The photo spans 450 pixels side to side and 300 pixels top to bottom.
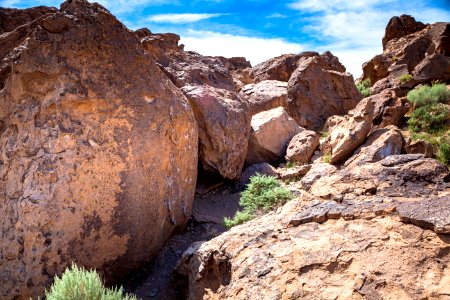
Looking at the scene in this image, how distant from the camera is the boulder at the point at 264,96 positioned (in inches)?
388

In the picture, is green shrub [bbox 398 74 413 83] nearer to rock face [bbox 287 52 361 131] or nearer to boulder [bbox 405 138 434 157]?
rock face [bbox 287 52 361 131]

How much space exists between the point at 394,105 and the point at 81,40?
712 centimetres

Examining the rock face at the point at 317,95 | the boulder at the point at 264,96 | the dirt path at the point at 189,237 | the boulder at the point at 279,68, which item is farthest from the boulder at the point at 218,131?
the boulder at the point at 279,68

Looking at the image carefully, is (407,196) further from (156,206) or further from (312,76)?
(312,76)

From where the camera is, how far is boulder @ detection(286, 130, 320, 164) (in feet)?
24.4

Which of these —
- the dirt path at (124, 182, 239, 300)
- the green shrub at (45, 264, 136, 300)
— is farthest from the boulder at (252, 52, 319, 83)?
the green shrub at (45, 264, 136, 300)

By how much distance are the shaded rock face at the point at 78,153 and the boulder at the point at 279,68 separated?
1191cm

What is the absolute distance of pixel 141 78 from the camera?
4.16m

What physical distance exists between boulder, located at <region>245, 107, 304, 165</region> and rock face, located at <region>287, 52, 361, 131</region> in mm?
2118

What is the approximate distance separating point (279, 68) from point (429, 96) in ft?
→ 23.7

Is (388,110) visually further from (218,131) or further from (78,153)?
(78,153)

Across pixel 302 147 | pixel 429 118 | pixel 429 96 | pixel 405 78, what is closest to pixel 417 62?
pixel 405 78

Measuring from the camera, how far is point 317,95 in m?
10.6

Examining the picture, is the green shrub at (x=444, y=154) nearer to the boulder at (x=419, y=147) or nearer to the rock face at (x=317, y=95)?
the boulder at (x=419, y=147)
